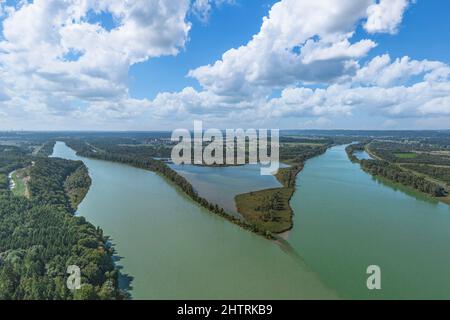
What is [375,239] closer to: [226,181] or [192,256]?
[192,256]

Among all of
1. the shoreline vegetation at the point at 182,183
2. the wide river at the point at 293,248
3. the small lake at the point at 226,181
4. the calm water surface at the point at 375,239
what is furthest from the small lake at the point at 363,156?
the shoreline vegetation at the point at 182,183

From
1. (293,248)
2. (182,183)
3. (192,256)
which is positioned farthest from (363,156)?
(192,256)

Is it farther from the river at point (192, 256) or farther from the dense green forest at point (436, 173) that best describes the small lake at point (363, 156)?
the river at point (192, 256)

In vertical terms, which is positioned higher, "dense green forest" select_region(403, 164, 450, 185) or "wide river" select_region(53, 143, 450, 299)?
"dense green forest" select_region(403, 164, 450, 185)

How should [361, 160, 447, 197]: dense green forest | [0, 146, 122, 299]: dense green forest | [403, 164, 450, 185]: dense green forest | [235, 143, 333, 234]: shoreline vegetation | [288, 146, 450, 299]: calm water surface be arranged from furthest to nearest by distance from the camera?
[403, 164, 450, 185]: dense green forest, [361, 160, 447, 197]: dense green forest, [235, 143, 333, 234]: shoreline vegetation, [288, 146, 450, 299]: calm water surface, [0, 146, 122, 299]: dense green forest

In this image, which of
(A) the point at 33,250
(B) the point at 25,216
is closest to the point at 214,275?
(A) the point at 33,250

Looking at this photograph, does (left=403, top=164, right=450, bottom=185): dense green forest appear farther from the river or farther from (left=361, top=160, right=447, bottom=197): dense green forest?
the river

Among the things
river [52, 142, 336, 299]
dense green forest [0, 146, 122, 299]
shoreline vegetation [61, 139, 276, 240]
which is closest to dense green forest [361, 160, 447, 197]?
shoreline vegetation [61, 139, 276, 240]
